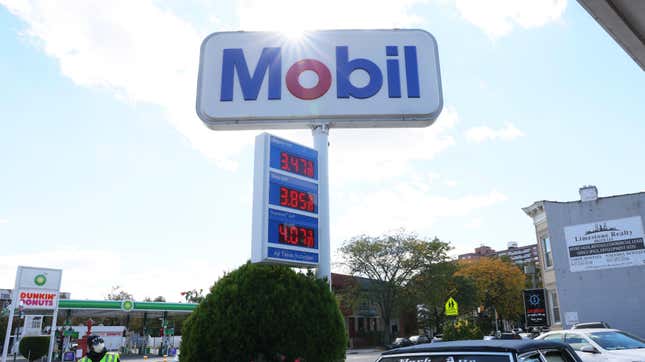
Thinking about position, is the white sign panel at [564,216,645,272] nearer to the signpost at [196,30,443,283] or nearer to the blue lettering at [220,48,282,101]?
the signpost at [196,30,443,283]

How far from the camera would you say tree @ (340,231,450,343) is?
49344 millimetres

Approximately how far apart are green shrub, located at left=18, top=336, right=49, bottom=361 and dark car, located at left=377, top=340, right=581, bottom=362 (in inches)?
1209

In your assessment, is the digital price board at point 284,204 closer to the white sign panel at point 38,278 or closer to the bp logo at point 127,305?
the white sign panel at point 38,278

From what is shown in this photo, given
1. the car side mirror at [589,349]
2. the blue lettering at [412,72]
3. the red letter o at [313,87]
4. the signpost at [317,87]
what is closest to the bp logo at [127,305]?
the signpost at [317,87]

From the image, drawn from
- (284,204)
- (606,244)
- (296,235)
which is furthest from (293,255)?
(606,244)

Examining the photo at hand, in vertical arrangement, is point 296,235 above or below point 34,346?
above

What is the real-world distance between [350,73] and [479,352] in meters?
8.04

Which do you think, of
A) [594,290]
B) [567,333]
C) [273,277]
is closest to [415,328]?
[594,290]

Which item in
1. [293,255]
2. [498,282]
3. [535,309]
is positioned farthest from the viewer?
[498,282]

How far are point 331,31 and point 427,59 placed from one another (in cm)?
240

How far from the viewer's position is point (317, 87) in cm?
1105

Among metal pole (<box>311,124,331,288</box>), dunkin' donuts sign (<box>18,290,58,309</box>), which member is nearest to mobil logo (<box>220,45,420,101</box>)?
metal pole (<box>311,124,331,288</box>)

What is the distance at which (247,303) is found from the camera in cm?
721

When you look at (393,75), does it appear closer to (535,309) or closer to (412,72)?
(412,72)
